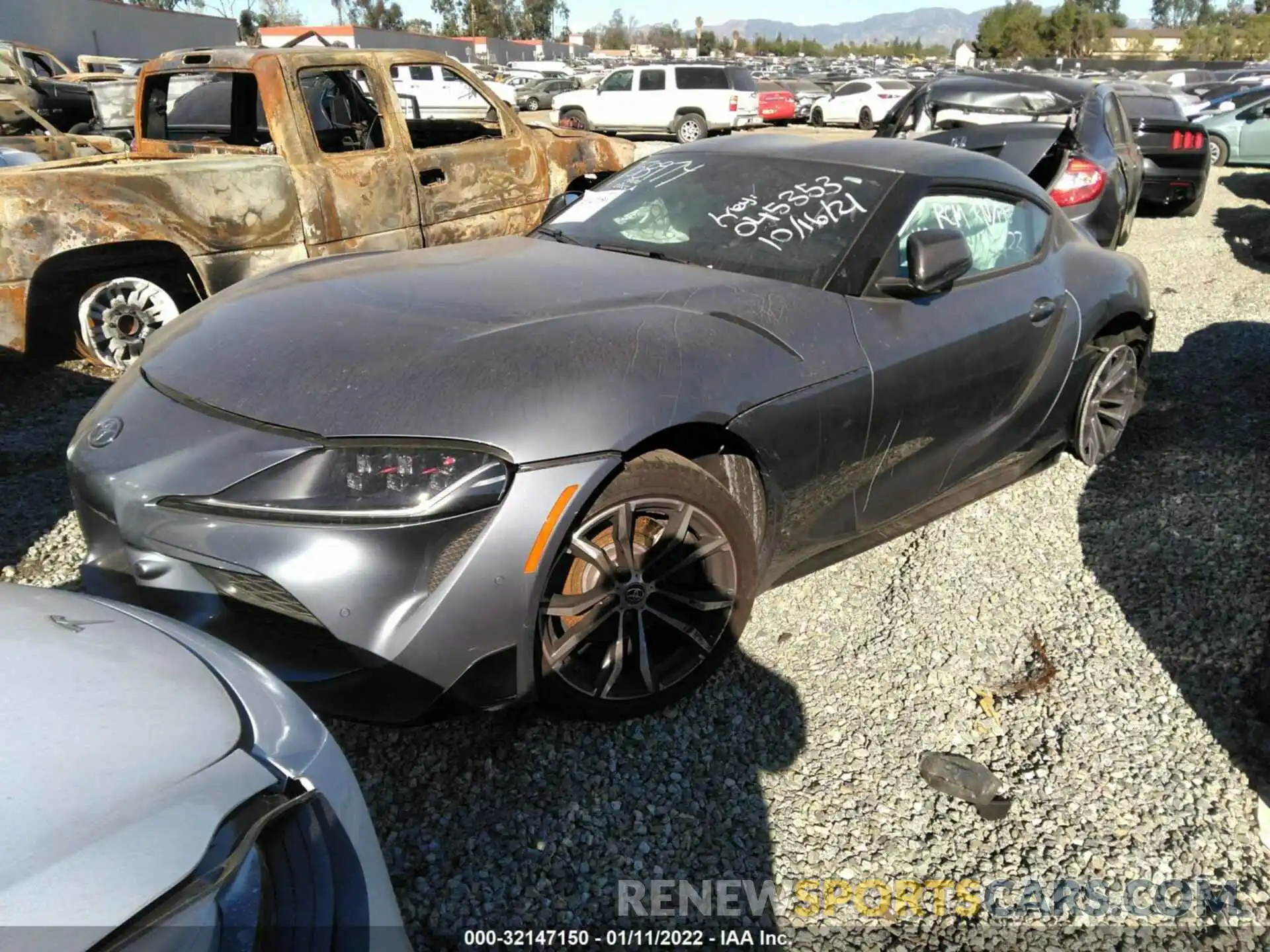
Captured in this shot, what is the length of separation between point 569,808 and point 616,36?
471 feet

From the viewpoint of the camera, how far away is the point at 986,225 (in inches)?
146

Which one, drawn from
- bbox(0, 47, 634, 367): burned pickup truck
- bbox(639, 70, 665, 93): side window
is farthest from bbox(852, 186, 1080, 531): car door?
bbox(639, 70, 665, 93): side window

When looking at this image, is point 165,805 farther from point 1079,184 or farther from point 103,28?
point 103,28

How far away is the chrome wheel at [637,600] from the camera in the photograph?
2410 millimetres

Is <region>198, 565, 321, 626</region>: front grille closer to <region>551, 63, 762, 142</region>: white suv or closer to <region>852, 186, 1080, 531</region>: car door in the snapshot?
<region>852, 186, 1080, 531</region>: car door

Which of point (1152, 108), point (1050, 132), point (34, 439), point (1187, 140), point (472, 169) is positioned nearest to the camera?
point (34, 439)

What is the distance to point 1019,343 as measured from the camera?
353 cm

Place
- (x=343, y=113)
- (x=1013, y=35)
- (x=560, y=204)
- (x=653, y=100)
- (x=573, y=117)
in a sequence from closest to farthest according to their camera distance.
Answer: (x=560, y=204) < (x=343, y=113) < (x=653, y=100) < (x=573, y=117) < (x=1013, y=35)

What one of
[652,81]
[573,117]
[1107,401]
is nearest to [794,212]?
[1107,401]

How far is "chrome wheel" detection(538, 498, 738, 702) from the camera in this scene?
7.91ft

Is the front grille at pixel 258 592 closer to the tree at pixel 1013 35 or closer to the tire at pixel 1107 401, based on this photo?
the tire at pixel 1107 401

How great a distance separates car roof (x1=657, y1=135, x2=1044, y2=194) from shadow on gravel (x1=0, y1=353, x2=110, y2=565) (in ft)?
10.0

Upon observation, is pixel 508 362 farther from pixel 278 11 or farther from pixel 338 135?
pixel 278 11

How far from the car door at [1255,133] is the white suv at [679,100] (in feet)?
34.7
